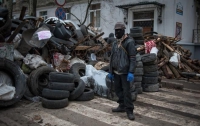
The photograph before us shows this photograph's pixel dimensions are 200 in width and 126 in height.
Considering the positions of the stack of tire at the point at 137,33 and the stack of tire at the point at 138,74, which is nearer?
the stack of tire at the point at 138,74

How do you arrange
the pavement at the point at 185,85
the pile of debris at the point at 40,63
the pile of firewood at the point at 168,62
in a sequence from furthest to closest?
the pile of firewood at the point at 168,62 → the pavement at the point at 185,85 → the pile of debris at the point at 40,63

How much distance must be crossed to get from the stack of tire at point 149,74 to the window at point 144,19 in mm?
8303

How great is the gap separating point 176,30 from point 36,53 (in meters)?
10.2

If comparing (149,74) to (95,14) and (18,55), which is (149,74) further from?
(95,14)

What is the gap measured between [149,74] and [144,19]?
8959 mm

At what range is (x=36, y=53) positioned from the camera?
7.57 metres

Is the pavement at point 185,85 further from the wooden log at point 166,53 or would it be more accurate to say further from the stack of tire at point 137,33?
the stack of tire at point 137,33

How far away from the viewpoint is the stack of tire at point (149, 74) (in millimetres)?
7254

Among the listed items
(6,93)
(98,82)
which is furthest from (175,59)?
(6,93)

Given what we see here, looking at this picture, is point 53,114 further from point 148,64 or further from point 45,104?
point 148,64

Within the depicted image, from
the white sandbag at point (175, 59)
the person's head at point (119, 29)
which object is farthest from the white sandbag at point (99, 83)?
the white sandbag at point (175, 59)

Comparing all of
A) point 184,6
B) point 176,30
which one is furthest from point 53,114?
point 184,6

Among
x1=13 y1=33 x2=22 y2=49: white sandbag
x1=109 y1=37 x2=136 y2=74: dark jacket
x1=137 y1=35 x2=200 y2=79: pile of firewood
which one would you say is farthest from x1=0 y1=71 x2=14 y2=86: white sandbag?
x1=137 y1=35 x2=200 y2=79: pile of firewood

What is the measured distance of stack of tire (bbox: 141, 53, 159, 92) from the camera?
7.25m
